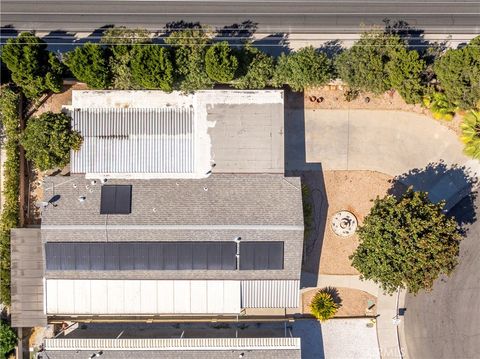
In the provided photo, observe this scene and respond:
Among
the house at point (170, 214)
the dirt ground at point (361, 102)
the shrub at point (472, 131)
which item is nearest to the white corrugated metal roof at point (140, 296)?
the house at point (170, 214)

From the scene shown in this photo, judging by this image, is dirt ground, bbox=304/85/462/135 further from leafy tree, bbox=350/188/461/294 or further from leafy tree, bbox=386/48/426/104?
leafy tree, bbox=350/188/461/294

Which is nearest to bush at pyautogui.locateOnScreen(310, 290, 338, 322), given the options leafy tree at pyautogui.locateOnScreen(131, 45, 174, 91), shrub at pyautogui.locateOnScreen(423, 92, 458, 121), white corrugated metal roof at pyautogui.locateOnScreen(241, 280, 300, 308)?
white corrugated metal roof at pyautogui.locateOnScreen(241, 280, 300, 308)

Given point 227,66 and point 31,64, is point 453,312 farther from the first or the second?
point 31,64

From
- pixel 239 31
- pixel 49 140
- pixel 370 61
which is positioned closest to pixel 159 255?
pixel 49 140

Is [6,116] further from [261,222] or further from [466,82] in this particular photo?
[466,82]

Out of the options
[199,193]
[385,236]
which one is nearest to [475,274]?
[385,236]

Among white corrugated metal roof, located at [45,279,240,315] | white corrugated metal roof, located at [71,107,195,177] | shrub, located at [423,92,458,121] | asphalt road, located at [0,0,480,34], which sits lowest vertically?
white corrugated metal roof, located at [45,279,240,315]

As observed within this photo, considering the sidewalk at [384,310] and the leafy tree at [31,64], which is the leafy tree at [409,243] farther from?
the leafy tree at [31,64]
